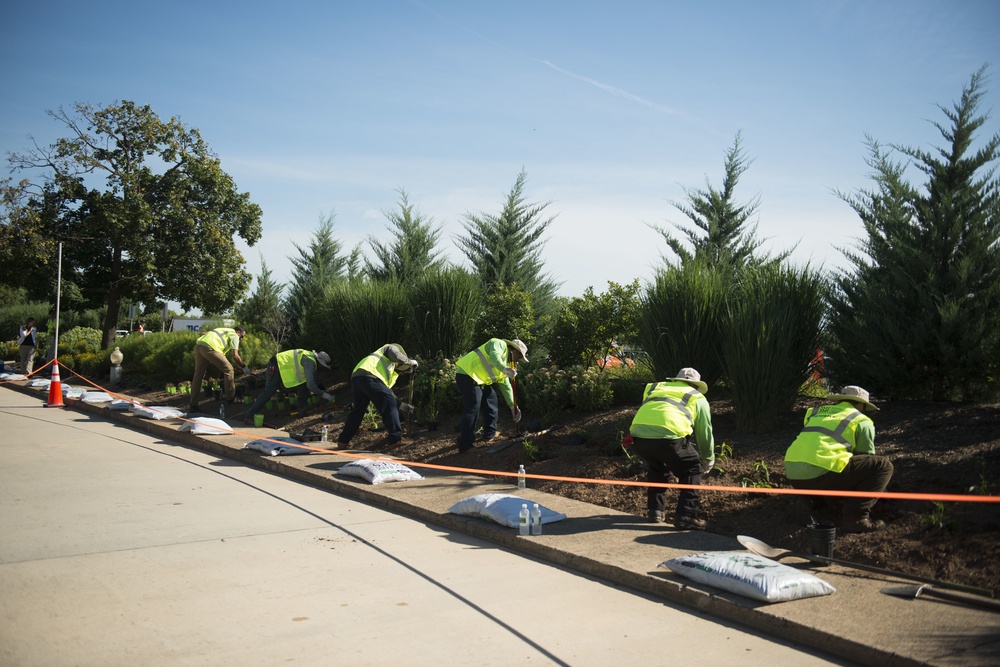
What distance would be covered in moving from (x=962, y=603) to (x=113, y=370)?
22.2 metres

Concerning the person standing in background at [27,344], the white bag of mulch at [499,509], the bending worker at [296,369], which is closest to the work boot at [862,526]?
the white bag of mulch at [499,509]

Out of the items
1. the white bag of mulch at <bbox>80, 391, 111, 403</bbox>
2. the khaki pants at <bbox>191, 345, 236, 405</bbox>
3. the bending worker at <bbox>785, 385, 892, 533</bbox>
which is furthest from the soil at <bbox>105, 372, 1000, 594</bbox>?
the white bag of mulch at <bbox>80, 391, 111, 403</bbox>

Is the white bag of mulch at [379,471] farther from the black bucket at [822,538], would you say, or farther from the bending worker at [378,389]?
the black bucket at [822,538]

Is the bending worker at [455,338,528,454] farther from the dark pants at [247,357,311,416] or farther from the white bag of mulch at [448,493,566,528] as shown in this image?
the dark pants at [247,357,311,416]

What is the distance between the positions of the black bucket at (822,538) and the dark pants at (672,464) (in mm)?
1204

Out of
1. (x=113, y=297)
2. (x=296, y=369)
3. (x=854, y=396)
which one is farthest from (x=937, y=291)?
(x=113, y=297)

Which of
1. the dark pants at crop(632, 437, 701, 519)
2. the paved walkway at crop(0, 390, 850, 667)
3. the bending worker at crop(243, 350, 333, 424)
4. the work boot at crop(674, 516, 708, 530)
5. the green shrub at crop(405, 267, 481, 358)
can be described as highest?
the green shrub at crop(405, 267, 481, 358)

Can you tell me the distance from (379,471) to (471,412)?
181 centimetres

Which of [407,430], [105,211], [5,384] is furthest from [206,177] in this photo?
[407,430]

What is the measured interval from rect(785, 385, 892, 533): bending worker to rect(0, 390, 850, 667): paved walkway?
188 centimetres

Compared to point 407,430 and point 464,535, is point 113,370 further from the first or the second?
point 464,535

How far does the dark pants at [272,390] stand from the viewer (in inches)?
558

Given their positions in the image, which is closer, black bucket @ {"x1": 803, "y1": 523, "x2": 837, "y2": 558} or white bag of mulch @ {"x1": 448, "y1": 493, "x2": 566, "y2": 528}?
black bucket @ {"x1": 803, "y1": 523, "x2": 837, "y2": 558}

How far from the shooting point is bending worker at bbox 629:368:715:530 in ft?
23.5
